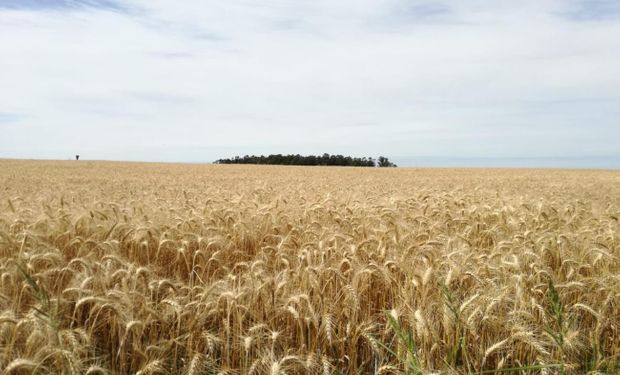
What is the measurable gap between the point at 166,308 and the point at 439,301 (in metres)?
1.91

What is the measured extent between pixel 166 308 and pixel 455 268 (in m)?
2.08

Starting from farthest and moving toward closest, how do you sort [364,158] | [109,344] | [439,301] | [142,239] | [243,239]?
1. [364,158]
2. [243,239]
3. [142,239]
4. [439,301]
5. [109,344]

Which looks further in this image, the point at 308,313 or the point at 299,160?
the point at 299,160

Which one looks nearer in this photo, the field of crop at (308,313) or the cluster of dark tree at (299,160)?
the field of crop at (308,313)

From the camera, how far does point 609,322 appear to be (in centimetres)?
315

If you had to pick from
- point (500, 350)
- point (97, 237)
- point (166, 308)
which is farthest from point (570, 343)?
point (97, 237)

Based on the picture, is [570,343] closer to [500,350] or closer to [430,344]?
[500,350]

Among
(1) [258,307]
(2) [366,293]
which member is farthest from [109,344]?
(2) [366,293]

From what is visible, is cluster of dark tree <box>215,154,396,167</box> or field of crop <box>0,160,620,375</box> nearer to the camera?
field of crop <box>0,160,620,375</box>

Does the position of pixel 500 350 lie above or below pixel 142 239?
below

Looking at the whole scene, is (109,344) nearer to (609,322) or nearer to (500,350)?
(500,350)

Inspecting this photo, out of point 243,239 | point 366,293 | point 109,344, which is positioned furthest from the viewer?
point 243,239

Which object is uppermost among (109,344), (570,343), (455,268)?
(455,268)

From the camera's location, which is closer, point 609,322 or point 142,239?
point 609,322
